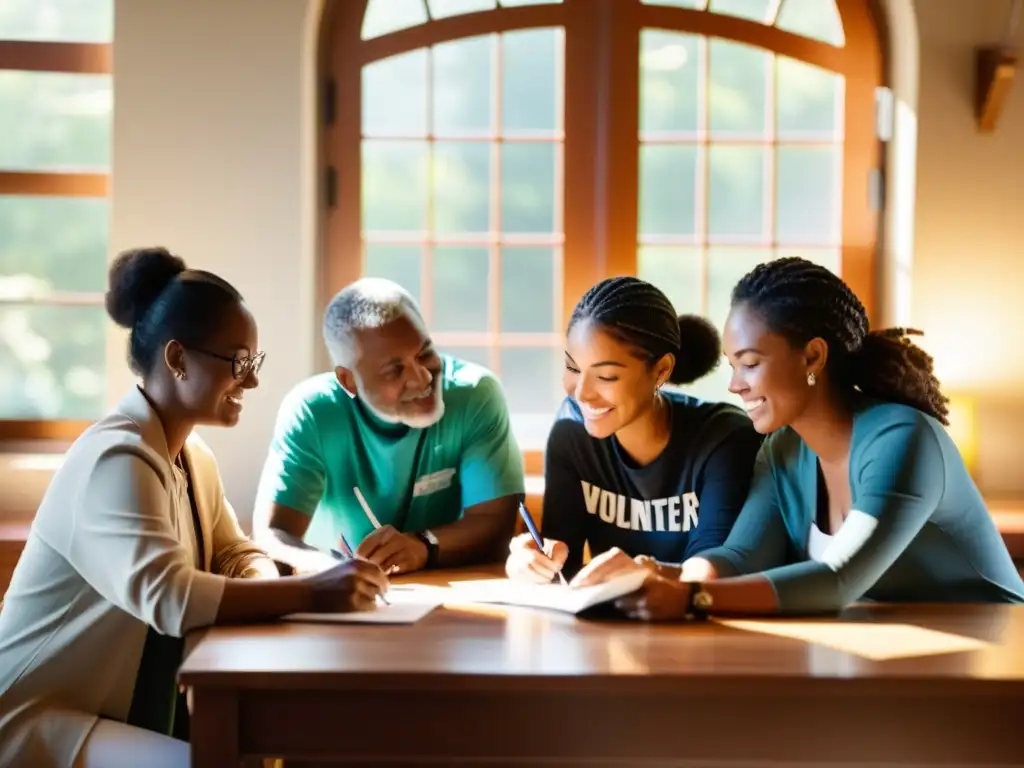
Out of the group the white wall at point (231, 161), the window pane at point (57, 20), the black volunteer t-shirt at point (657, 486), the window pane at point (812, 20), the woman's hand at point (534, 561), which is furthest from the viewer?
the window pane at point (812, 20)

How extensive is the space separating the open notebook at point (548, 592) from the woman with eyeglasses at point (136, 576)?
219 millimetres

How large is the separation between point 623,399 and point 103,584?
3.37 feet

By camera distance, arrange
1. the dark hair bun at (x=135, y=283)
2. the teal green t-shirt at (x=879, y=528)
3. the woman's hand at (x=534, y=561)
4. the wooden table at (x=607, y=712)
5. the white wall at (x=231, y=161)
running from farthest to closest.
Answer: the white wall at (x=231, y=161) < the woman's hand at (x=534, y=561) < the dark hair bun at (x=135, y=283) < the teal green t-shirt at (x=879, y=528) < the wooden table at (x=607, y=712)

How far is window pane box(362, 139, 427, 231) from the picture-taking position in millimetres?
3838

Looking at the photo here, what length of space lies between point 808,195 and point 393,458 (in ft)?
5.97

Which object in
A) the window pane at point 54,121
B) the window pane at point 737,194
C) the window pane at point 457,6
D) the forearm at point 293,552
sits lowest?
the forearm at point 293,552

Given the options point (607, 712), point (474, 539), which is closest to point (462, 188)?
point (474, 539)

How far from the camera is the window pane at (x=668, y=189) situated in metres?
3.83

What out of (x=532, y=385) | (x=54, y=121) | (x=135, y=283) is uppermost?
(x=54, y=121)

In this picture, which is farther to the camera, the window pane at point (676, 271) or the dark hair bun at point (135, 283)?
the window pane at point (676, 271)

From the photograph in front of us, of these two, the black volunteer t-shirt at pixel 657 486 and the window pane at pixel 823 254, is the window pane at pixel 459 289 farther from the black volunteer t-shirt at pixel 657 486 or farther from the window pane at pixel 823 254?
the black volunteer t-shirt at pixel 657 486

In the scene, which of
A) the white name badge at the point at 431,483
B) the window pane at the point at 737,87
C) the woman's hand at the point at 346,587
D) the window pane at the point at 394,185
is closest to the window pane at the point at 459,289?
the window pane at the point at 394,185

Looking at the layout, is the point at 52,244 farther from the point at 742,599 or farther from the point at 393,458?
the point at 742,599

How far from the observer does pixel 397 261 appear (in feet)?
12.7
